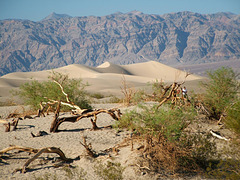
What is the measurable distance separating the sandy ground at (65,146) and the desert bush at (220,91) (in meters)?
3.71

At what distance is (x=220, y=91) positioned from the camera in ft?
37.7

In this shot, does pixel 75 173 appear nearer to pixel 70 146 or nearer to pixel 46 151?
pixel 46 151

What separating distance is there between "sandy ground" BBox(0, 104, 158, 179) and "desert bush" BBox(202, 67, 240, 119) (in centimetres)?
371

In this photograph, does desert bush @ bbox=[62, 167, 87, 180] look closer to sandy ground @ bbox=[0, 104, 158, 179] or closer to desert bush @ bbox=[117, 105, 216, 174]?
sandy ground @ bbox=[0, 104, 158, 179]

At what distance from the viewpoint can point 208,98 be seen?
455 inches

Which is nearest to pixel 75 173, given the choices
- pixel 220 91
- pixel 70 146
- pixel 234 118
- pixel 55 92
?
pixel 70 146

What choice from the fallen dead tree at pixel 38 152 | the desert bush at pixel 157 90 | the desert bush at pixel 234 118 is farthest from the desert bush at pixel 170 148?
the desert bush at pixel 157 90

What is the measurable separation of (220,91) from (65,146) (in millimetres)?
6171

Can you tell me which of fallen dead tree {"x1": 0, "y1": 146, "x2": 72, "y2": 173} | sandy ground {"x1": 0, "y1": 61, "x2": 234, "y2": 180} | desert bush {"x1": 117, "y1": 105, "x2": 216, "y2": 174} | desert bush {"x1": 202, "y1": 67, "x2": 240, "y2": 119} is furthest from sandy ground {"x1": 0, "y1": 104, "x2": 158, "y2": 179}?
desert bush {"x1": 202, "y1": 67, "x2": 240, "y2": 119}

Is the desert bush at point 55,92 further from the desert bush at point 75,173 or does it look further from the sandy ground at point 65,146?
the desert bush at point 75,173

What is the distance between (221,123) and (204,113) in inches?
30.3

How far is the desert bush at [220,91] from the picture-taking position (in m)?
11.3

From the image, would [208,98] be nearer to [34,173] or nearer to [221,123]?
[221,123]

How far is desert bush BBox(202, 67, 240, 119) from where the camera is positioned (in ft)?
37.0
